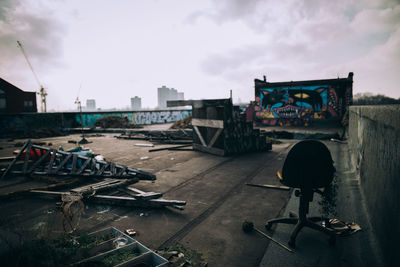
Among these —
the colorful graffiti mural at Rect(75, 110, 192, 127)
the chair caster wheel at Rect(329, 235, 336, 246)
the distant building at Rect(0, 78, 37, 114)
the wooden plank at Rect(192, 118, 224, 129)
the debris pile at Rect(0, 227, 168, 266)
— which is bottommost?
the chair caster wheel at Rect(329, 235, 336, 246)

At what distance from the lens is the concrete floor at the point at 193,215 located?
11.8ft

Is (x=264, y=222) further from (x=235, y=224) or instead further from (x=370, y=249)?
(x=370, y=249)

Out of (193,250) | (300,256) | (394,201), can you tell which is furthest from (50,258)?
(394,201)

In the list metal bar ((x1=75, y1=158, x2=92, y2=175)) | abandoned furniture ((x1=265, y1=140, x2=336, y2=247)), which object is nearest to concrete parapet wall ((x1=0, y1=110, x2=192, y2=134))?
metal bar ((x1=75, y1=158, x2=92, y2=175))

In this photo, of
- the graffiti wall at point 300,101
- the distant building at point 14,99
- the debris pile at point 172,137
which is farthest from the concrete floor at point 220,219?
the distant building at point 14,99

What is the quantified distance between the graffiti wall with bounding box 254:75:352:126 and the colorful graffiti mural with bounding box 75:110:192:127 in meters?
18.2

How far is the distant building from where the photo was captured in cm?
4919

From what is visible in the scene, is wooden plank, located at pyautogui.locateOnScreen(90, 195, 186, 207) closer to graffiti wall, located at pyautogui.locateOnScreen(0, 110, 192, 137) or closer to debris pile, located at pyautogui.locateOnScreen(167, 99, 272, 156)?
debris pile, located at pyautogui.locateOnScreen(167, 99, 272, 156)

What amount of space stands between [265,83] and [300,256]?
24.5 metres

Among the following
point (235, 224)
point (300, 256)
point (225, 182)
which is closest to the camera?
point (300, 256)

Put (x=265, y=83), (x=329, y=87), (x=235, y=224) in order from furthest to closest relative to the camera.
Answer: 1. (x=265, y=83)
2. (x=329, y=87)
3. (x=235, y=224)

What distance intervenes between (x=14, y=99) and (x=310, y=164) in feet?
217

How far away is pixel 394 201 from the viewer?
2.67m

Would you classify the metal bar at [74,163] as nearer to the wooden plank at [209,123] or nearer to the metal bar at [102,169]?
the metal bar at [102,169]
